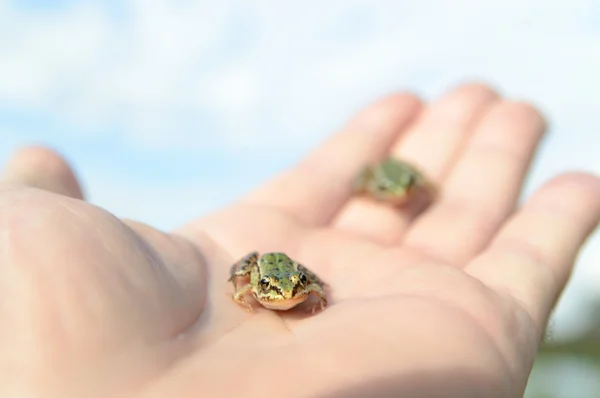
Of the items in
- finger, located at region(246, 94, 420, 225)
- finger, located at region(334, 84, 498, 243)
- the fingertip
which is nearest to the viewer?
finger, located at region(246, 94, 420, 225)

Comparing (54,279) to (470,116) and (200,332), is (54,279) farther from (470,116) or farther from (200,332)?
(470,116)

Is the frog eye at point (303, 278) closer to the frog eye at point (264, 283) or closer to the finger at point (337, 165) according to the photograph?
the frog eye at point (264, 283)

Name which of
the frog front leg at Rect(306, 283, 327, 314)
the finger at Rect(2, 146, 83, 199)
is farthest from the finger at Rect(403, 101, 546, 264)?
the finger at Rect(2, 146, 83, 199)

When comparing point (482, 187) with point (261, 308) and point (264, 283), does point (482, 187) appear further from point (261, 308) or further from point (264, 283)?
point (261, 308)

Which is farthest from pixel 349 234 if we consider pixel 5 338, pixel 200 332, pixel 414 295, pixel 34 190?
pixel 5 338

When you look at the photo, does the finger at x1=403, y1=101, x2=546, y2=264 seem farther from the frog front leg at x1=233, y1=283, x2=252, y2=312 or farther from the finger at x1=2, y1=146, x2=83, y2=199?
the finger at x1=2, y1=146, x2=83, y2=199

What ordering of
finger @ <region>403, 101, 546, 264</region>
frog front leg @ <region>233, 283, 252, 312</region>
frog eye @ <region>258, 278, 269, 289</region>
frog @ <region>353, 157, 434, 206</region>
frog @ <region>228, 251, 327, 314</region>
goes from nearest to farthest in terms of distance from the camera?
1. frog front leg @ <region>233, 283, 252, 312</region>
2. frog @ <region>228, 251, 327, 314</region>
3. frog eye @ <region>258, 278, 269, 289</region>
4. finger @ <region>403, 101, 546, 264</region>
5. frog @ <region>353, 157, 434, 206</region>
